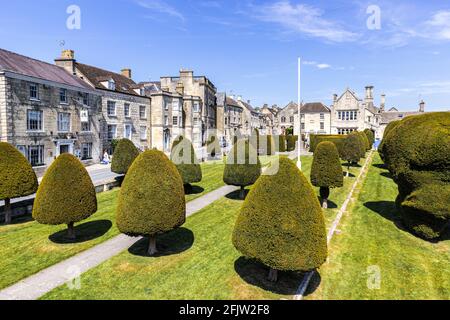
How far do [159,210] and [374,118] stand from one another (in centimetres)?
7019

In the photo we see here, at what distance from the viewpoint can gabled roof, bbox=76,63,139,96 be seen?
39000 millimetres

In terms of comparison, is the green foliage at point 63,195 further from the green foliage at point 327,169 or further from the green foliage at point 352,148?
the green foliage at point 352,148

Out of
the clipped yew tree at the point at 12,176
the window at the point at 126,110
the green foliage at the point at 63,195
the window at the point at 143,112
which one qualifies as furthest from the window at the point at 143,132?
the green foliage at the point at 63,195

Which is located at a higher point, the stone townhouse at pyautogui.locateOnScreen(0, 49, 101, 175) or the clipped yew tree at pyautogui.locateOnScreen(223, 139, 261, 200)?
the stone townhouse at pyautogui.locateOnScreen(0, 49, 101, 175)

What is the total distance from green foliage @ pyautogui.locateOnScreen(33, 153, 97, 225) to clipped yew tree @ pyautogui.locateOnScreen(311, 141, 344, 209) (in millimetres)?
13095

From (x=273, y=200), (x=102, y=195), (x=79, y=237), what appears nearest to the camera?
(x=273, y=200)

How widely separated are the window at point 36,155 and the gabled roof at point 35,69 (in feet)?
23.5

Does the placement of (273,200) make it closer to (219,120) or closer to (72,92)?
(72,92)

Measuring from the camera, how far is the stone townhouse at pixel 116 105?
126ft

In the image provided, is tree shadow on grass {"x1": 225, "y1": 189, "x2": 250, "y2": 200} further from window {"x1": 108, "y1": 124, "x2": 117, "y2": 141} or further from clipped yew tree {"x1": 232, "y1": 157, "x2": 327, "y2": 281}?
window {"x1": 108, "y1": 124, "x2": 117, "y2": 141}

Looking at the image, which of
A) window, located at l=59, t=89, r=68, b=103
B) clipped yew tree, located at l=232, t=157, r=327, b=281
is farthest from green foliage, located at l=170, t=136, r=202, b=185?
window, located at l=59, t=89, r=68, b=103
